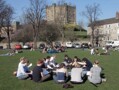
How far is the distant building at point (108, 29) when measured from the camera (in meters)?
126

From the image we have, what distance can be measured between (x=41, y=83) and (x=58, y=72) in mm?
1198

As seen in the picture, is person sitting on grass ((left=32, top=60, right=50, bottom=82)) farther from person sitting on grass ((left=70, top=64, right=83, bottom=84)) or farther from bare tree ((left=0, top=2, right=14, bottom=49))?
bare tree ((left=0, top=2, right=14, bottom=49))

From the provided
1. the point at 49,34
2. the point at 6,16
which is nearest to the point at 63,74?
the point at 6,16

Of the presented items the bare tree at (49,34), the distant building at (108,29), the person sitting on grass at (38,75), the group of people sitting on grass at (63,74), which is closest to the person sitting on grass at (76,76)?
the group of people sitting on grass at (63,74)

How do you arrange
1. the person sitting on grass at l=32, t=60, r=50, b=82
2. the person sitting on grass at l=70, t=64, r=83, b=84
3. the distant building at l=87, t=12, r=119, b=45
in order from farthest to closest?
the distant building at l=87, t=12, r=119, b=45, the person sitting on grass at l=32, t=60, r=50, b=82, the person sitting on grass at l=70, t=64, r=83, b=84

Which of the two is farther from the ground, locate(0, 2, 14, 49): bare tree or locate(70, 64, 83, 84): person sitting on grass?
locate(0, 2, 14, 49): bare tree

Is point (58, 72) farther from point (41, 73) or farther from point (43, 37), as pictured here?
point (43, 37)

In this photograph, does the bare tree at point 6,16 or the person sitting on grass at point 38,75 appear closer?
the person sitting on grass at point 38,75

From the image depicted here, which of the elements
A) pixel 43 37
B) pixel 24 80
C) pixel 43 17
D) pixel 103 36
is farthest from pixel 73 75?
pixel 103 36

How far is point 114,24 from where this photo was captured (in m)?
128

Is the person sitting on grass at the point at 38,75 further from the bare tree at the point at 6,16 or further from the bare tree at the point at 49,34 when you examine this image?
the bare tree at the point at 49,34

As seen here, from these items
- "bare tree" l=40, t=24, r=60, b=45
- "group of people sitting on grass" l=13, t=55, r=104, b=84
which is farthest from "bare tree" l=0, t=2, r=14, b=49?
"group of people sitting on grass" l=13, t=55, r=104, b=84

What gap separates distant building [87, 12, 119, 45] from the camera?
126 m

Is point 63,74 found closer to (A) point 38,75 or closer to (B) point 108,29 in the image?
(A) point 38,75
